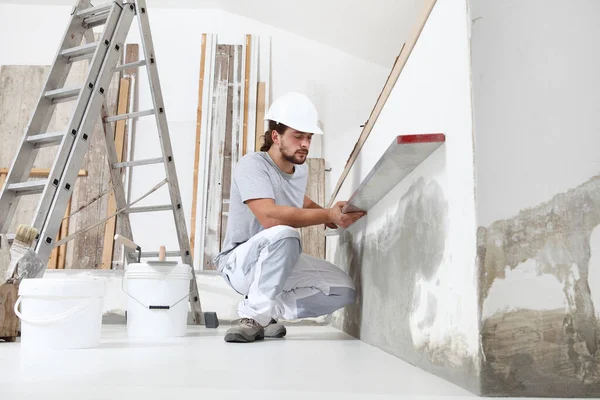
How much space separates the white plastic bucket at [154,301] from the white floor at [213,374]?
0.46 meters

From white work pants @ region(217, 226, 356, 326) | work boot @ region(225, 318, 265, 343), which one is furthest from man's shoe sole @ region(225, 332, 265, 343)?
white work pants @ region(217, 226, 356, 326)

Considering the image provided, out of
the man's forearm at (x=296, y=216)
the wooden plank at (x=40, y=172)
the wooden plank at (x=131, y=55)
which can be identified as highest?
the wooden plank at (x=131, y=55)

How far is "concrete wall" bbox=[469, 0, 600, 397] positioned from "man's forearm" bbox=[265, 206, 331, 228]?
49.1 inches

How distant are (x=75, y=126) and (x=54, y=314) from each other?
0.96 metres

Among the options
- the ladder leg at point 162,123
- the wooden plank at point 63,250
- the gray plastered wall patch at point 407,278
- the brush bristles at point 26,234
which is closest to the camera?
the gray plastered wall patch at point 407,278

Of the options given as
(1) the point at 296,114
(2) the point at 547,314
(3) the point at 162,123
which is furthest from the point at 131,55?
(2) the point at 547,314

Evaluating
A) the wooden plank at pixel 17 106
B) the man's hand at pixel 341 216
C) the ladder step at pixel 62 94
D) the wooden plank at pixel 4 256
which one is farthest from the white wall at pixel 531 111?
the wooden plank at pixel 17 106

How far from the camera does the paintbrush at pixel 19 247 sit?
204 centimetres

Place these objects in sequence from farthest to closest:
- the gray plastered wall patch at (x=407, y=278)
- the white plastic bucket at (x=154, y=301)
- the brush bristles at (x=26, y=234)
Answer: the white plastic bucket at (x=154, y=301)
the brush bristles at (x=26, y=234)
the gray plastered wall patch at (x=407, y=278)

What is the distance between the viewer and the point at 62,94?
2580 millimetres

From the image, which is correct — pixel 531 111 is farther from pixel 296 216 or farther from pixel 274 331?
pixel 274 331

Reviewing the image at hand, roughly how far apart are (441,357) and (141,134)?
15.3 ft

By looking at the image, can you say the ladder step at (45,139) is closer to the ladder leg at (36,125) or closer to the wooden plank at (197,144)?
the ladder leg at (36,125)

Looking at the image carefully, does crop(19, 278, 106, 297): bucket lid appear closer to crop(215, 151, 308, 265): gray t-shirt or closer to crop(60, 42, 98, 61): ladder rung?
crop(215, 151, 308, 265): gray t-shirt
